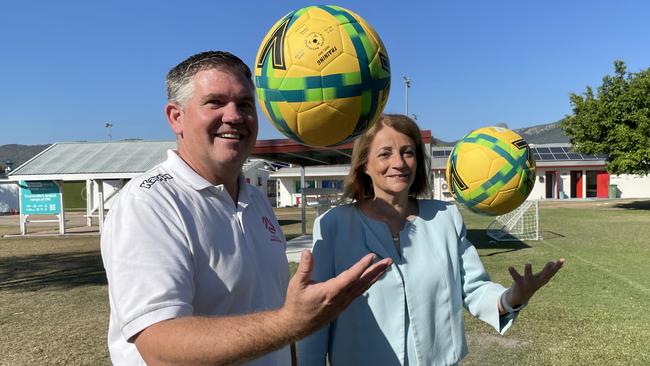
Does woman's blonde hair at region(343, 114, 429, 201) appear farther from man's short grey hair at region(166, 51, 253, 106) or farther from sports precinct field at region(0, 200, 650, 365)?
sports precinct field at region(0, 200, 650, 365)

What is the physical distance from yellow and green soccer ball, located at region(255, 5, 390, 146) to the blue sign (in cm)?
1907

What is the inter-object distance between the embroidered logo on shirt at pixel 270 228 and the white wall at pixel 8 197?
41709 millimetres

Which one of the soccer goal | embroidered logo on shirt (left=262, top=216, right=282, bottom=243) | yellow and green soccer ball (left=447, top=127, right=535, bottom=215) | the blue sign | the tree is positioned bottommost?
the soccer goal

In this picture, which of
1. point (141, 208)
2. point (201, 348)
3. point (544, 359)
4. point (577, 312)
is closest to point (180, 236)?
point (141, 208)

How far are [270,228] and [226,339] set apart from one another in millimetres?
910

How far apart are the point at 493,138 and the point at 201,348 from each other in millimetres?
2917

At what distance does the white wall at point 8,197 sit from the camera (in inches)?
1453

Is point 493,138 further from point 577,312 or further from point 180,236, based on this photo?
point 577,312

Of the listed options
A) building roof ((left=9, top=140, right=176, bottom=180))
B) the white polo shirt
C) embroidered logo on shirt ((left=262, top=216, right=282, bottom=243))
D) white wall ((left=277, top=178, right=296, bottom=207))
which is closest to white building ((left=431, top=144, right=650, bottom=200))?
white wall ((left=277, top=178, right=296, bottom=207))

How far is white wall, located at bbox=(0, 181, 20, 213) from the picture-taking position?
36906 mm

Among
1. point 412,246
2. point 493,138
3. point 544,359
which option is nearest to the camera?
point 412,246

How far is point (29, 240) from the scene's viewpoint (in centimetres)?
1722

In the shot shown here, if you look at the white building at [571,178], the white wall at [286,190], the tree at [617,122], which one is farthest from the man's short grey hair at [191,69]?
the white building at [571,178]

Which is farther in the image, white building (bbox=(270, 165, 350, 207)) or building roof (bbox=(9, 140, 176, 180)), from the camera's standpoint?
white building (bbox=(270, 165, 350, 207))
